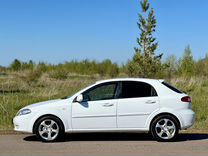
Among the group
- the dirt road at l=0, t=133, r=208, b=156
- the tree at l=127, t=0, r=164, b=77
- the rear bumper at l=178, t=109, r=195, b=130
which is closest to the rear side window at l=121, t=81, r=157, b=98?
the rear bumper at l=178, t=109, r=195, b=130

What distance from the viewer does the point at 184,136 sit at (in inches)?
412

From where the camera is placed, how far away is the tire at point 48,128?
9438 mm

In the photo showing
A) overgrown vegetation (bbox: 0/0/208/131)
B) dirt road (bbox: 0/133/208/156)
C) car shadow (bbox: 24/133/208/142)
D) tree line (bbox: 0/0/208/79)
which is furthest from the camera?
tree line (bbox: 0/0/208/79)

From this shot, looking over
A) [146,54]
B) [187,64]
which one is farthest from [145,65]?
[187,64]

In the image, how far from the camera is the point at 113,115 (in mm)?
9367

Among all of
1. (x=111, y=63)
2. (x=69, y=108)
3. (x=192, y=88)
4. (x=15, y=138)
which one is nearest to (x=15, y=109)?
(x=15, y=138)

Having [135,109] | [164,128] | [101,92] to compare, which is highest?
[101,92]

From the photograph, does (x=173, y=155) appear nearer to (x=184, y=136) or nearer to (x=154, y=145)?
(x=154, y=145)

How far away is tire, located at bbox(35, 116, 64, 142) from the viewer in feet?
31.0

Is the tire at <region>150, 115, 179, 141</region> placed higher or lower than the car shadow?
higher

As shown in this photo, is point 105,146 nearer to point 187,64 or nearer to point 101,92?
point 101,92

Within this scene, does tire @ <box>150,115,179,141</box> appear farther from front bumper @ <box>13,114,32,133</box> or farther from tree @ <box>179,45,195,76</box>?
tree @ <box>179,45,195,76</box>

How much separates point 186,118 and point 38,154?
3.74 meters

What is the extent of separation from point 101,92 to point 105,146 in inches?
56.6
